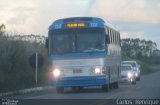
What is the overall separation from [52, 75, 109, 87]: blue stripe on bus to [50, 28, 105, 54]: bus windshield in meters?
1.43

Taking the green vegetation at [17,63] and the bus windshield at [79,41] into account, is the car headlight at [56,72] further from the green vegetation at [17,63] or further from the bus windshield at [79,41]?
the green vegetation at [17,63]

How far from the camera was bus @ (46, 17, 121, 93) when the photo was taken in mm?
27828

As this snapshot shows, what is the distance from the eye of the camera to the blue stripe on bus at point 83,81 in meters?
28.1

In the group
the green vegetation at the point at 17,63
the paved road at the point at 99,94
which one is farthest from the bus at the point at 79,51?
the green vegetation at the point at 17,63

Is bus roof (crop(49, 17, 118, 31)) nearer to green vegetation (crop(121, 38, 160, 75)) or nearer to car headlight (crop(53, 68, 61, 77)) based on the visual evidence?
car headlight (crop(53, 68, 61, 77))

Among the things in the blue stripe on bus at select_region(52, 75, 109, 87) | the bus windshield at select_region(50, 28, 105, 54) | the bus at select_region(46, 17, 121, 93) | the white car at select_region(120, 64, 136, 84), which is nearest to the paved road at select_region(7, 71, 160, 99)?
the blue stripe on bus at select_region(52, 75, 109, 87)

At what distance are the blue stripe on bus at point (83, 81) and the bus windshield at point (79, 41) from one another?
1.43 m

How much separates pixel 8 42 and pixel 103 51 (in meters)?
10.1

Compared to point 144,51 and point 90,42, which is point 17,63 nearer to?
point 90,42

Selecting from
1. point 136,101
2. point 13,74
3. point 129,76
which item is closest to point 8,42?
point 13,74

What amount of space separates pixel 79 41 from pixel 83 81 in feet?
6.84

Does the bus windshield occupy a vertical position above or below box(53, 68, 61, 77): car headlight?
above

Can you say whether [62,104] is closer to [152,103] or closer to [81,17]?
[152,103]

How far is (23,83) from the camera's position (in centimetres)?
3722
